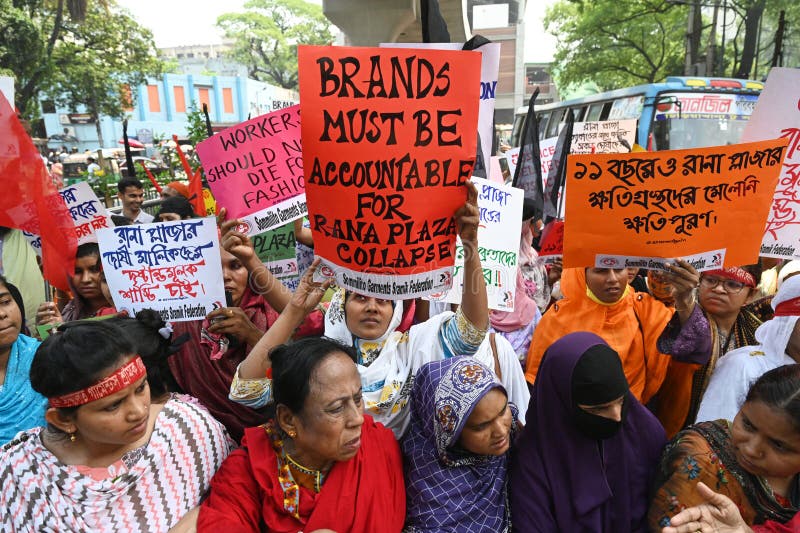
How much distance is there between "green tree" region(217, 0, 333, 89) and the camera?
3872cm

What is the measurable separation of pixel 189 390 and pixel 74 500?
0.93 metres

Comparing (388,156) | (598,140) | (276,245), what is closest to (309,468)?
(388,156)

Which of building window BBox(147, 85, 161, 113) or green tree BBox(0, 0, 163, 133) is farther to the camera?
building window BBox(147, 85, 161, 113)

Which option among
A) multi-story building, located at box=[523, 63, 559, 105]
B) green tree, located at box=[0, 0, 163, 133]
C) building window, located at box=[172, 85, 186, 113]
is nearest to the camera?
green tree, located at box=[0, 0, 163, 133]

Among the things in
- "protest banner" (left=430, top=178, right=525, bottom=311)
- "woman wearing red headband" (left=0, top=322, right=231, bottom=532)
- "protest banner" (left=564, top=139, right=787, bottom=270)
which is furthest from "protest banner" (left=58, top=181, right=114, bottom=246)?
"protest banner" (left=564, top=139, right=787, bottom=270)

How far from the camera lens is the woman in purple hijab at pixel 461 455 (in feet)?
6.39

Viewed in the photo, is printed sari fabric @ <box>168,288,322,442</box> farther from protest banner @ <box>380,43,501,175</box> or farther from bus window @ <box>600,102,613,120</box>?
bus window @ <box>600,102,613,120</box>

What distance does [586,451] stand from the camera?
1.99 m

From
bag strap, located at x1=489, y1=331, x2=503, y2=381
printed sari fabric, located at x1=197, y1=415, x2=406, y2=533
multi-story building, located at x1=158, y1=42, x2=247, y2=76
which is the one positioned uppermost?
multi-story building, located at x1=158, y1=42, x2=247, y2=76

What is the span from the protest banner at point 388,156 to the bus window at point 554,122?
1296 cm

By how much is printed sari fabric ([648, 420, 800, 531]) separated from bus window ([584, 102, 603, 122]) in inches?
454

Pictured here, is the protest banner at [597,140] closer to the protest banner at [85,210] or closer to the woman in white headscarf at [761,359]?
the woman in white headscarf at [761,359]

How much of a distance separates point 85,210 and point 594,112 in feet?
37.4

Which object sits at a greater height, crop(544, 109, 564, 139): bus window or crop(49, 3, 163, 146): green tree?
crop(49, 3, 163, 146): green tree
